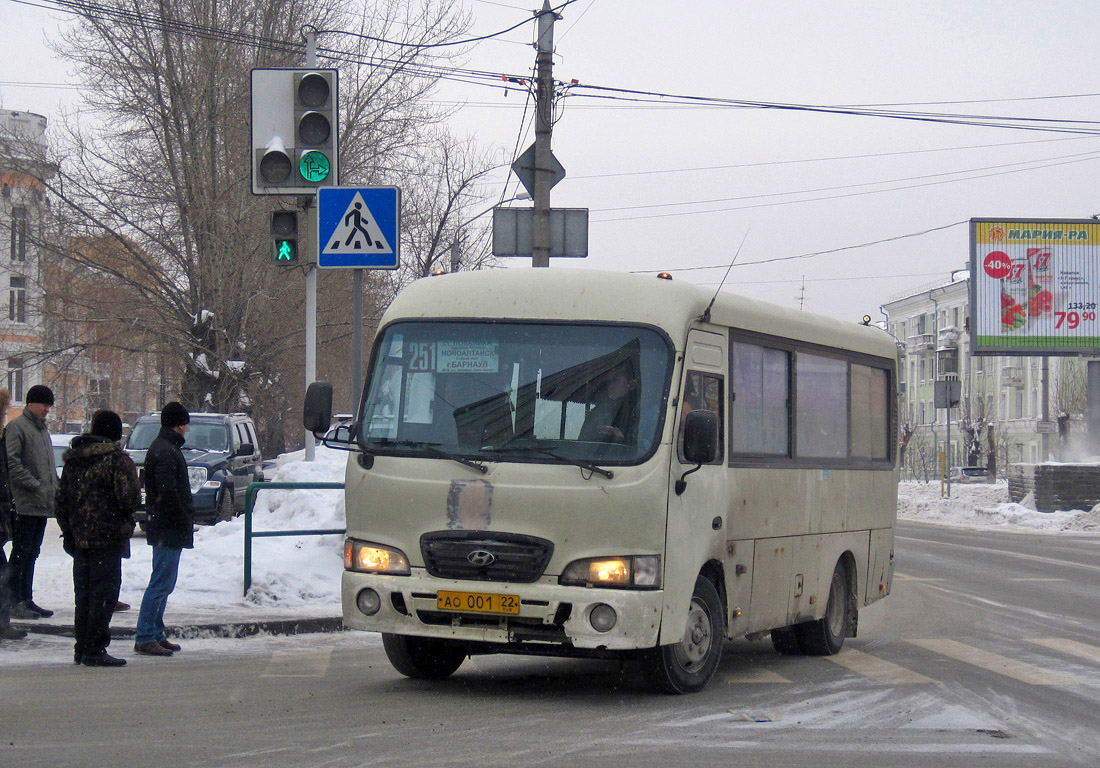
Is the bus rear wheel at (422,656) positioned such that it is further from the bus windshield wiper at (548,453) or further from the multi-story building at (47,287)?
the multi-story building at (47,287)

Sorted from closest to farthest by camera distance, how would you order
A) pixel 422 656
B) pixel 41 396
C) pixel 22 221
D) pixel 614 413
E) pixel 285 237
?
pixel 614 413 < pixel 422 656 < pixel 41 396 < pixel 285 237 < pixel 22 221

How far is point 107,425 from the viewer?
32.0ft

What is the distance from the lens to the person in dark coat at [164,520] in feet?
32.1

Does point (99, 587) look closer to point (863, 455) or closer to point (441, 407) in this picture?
point (441, 407)

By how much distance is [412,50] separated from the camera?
102ft

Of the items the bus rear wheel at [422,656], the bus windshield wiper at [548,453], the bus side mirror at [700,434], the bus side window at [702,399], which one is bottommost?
the bus rear wheel at [422,656]

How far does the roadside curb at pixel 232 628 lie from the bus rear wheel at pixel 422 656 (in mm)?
2521

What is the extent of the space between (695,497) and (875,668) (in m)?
2.76

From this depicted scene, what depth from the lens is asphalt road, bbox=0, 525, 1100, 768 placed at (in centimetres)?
666

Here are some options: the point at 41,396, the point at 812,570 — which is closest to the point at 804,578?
the point at 812,570

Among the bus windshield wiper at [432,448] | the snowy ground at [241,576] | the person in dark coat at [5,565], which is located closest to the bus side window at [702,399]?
the bus windshield wiper at [432,448]

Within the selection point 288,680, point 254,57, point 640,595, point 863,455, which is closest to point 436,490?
point 640,595

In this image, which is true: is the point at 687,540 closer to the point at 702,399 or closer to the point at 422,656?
the point at 702,399

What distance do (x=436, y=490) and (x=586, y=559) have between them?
96cm
